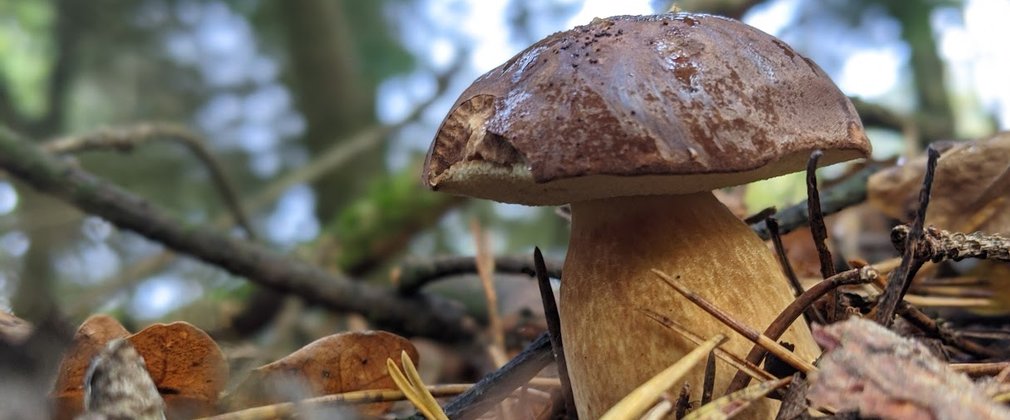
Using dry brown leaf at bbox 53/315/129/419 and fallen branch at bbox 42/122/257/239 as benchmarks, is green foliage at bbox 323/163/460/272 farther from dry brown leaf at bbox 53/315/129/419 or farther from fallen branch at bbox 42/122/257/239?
dry brown leaf at bbox 53/315/129/419

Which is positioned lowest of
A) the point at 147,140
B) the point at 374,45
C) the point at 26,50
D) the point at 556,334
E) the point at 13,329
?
the point at 556,334

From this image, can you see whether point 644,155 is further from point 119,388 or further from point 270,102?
point 270,102

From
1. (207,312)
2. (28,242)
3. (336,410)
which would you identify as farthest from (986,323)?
(28,242)

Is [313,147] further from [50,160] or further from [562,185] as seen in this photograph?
[562,185]

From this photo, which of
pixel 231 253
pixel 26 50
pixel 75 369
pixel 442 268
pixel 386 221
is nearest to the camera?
pixel 75 369

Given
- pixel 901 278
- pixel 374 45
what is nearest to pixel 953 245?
pixel 901 278

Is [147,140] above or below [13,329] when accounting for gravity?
above
